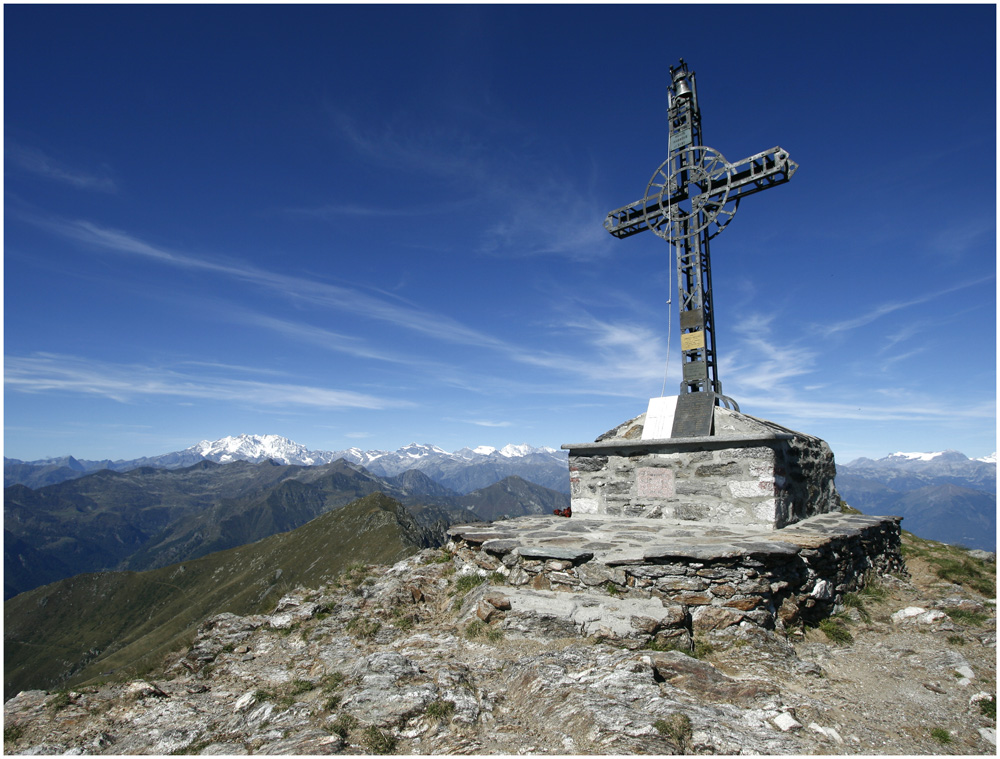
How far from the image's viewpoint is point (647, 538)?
32.8 feet

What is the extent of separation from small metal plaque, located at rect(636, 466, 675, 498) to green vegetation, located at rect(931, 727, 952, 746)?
6.79 m

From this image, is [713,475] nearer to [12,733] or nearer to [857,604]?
[857,604]

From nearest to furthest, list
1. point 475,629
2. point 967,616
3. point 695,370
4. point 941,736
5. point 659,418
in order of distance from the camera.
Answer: point 941,736
point 475,629
point 967,616
point 659,418
point 695,370

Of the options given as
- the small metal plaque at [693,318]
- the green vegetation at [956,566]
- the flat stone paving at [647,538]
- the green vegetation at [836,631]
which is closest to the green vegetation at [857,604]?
the green vegetation at [836,631]

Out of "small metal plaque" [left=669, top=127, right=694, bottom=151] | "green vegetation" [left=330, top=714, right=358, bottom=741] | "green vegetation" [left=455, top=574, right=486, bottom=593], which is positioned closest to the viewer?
"green vegetation" [left=330, top=714, right=358, bottom=741]

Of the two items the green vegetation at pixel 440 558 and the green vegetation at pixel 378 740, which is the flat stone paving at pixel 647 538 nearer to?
the green vegetation at pixel 440 558

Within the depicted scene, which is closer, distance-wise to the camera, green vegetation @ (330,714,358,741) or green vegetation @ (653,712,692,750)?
green vegetation @ (653,712,692,750)

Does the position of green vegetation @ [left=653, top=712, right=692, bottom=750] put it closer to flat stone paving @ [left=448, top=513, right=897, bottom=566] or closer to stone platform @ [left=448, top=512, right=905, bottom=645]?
stone platform @ [left=448, top=512, right=905, bottom=645]

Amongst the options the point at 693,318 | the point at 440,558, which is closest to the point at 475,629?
the point at 440,558

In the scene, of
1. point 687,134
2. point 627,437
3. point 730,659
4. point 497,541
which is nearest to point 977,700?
point 730,659

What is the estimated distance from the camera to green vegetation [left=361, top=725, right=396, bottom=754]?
5293mm

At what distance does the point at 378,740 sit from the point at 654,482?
28.6 ft

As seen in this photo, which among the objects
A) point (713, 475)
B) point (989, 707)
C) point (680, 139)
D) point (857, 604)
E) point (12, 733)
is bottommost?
point (12, 733)

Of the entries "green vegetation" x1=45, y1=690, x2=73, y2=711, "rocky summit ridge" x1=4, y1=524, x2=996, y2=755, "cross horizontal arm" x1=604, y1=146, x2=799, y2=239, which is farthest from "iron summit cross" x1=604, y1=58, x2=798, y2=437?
"green vegetation" x1=45, y1=690, x2=73, y2=711
